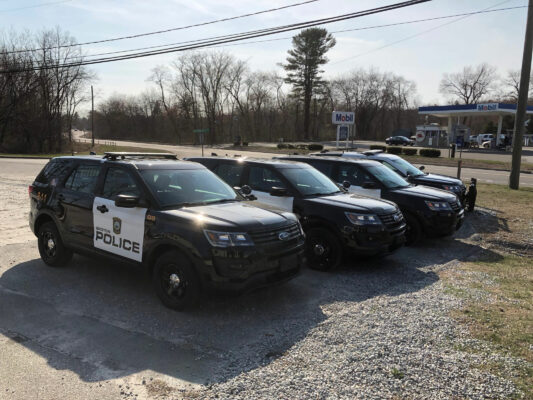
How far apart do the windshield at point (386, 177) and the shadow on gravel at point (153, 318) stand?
7.86ft

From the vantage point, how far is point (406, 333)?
409 centimetres

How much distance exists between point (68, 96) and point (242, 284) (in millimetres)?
59067

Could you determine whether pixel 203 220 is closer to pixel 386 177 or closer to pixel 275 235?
pixel 275 235

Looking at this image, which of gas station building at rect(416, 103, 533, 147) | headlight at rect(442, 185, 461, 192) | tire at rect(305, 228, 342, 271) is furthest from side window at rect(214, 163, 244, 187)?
gas station building at rect(416, 103, 533, 147)

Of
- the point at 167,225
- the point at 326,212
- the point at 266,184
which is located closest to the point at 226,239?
the point at 167,225

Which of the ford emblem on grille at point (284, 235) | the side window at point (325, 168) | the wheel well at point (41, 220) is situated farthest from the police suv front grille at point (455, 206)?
the wheel well at point (41, 220)

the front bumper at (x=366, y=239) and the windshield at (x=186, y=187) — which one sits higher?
the windshield at (x=186, y=187)

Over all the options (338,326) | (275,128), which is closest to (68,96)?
(275,128)

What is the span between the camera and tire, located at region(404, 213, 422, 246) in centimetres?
818

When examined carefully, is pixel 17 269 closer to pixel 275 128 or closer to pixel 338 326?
pixel 338 326

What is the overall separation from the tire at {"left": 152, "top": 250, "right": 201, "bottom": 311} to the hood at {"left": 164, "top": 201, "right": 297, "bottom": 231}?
453mm

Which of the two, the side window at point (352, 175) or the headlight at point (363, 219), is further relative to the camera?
the side window at point (352, 175)

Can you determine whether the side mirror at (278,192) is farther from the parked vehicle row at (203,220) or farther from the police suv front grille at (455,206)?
the police suv front grille at (455,206)

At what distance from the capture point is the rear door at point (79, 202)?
219 inches
